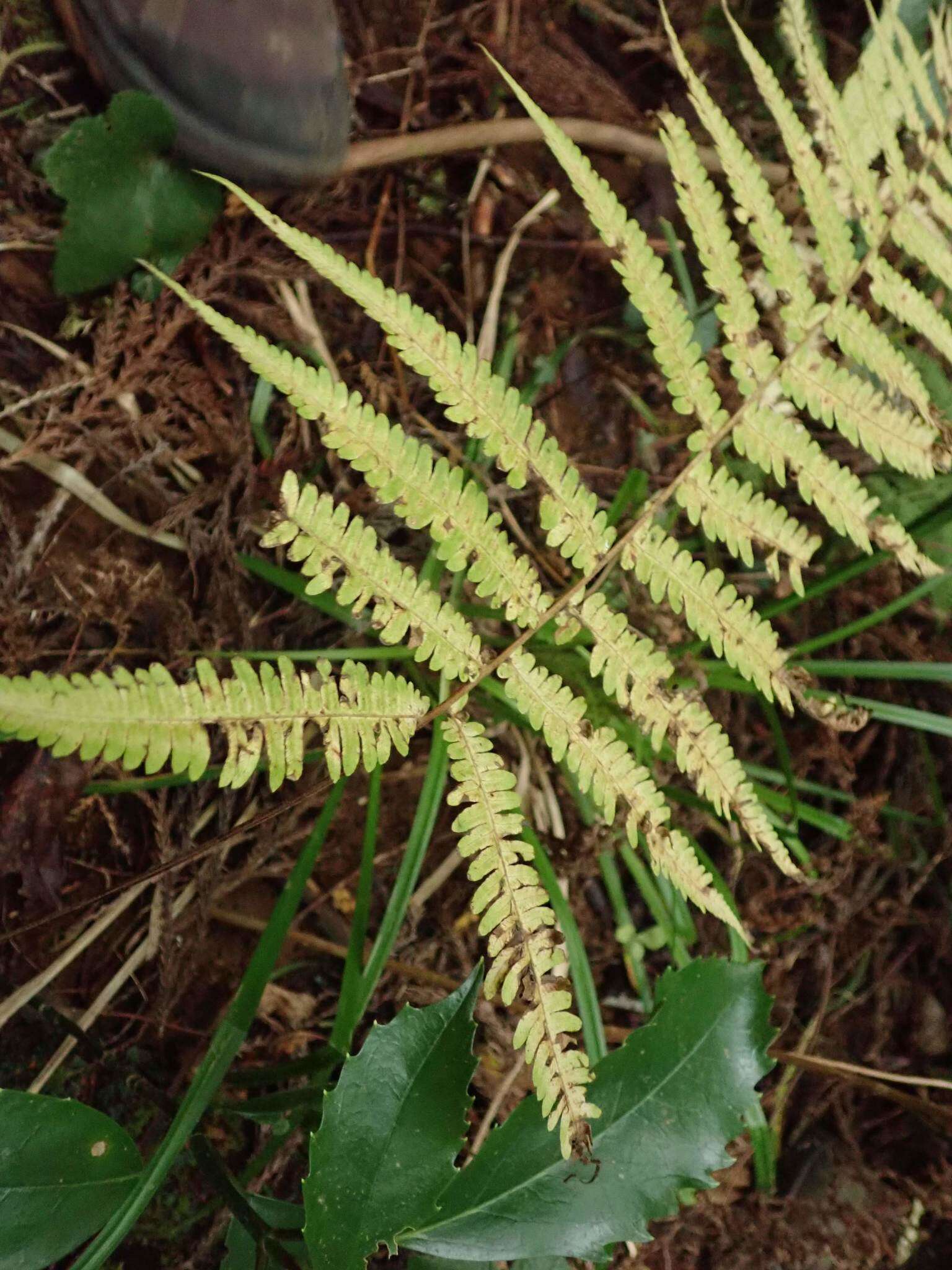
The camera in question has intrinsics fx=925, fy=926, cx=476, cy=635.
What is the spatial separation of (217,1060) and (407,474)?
0.63 m

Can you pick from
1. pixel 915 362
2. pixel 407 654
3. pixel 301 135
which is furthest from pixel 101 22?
pixel 915 362

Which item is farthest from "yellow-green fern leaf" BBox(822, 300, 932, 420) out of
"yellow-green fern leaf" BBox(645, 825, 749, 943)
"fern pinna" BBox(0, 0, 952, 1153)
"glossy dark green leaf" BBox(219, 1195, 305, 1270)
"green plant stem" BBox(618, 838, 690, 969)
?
"glossy dark green leaf" BBox(219, 1195, 305, 1270)

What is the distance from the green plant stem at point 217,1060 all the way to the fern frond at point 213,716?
1.15 feet

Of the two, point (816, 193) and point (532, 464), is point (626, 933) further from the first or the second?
point (816, 193)

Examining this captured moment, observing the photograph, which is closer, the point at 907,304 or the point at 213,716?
the point at 213,716

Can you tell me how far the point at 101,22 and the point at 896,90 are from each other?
977 mm

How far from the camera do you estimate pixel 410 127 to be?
4.71 ft

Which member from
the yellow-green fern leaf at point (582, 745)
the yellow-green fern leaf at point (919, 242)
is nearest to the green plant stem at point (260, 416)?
the yellow-green fern leaf at point (582, 745)

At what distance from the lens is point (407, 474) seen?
32.7 inches

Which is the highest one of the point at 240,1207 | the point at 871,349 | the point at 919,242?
the point at 919,242

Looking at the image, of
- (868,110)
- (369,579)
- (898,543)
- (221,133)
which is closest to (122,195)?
(221,133)

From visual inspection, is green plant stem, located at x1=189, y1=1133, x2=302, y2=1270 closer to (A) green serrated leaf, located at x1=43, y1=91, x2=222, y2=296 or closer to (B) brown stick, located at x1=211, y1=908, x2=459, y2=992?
(B) brown stick, located at x1=211, y1=908, x2=459, y2=992

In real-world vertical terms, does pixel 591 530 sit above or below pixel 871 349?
below

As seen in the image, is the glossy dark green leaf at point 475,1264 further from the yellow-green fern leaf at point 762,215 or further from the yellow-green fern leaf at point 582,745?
the yellow-green fern leaf at point 762,215
